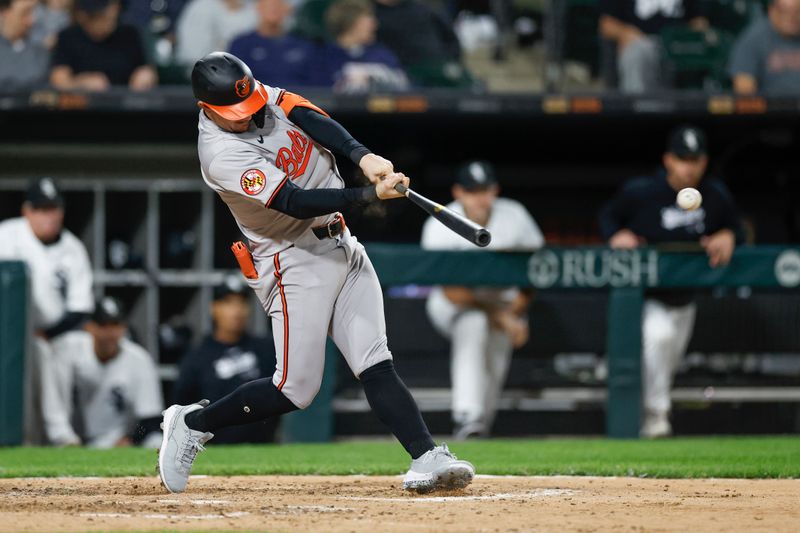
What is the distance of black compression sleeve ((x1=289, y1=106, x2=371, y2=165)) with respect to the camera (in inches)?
156

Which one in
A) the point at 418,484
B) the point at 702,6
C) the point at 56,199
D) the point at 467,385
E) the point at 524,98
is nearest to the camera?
the point at 418,484

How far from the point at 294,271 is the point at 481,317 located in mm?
2642

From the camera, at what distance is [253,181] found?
152 inches

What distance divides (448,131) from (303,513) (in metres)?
5.98

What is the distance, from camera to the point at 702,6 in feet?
30.4

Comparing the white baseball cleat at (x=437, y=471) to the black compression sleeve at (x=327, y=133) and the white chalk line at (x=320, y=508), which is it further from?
the black compression sleeve at (x=327, y=133)

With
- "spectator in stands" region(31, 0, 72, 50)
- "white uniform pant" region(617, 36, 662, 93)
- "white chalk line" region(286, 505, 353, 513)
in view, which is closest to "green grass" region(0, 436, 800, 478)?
"white chalk line" region(286, 505, 353, 513)

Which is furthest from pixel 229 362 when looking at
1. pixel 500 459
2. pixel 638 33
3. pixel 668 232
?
pixel 638 33

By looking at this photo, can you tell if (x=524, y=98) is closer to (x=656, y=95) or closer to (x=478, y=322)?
(x=656, y=95)

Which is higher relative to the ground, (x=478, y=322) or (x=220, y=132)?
(x=220, y=132)

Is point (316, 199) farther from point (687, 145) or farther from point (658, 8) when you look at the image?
point (658, 8)

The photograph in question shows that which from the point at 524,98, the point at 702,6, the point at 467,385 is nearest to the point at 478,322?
the point at 467,385

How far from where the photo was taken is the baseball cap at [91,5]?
28.5 feet

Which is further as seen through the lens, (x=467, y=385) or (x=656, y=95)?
(x=656, y=95)
